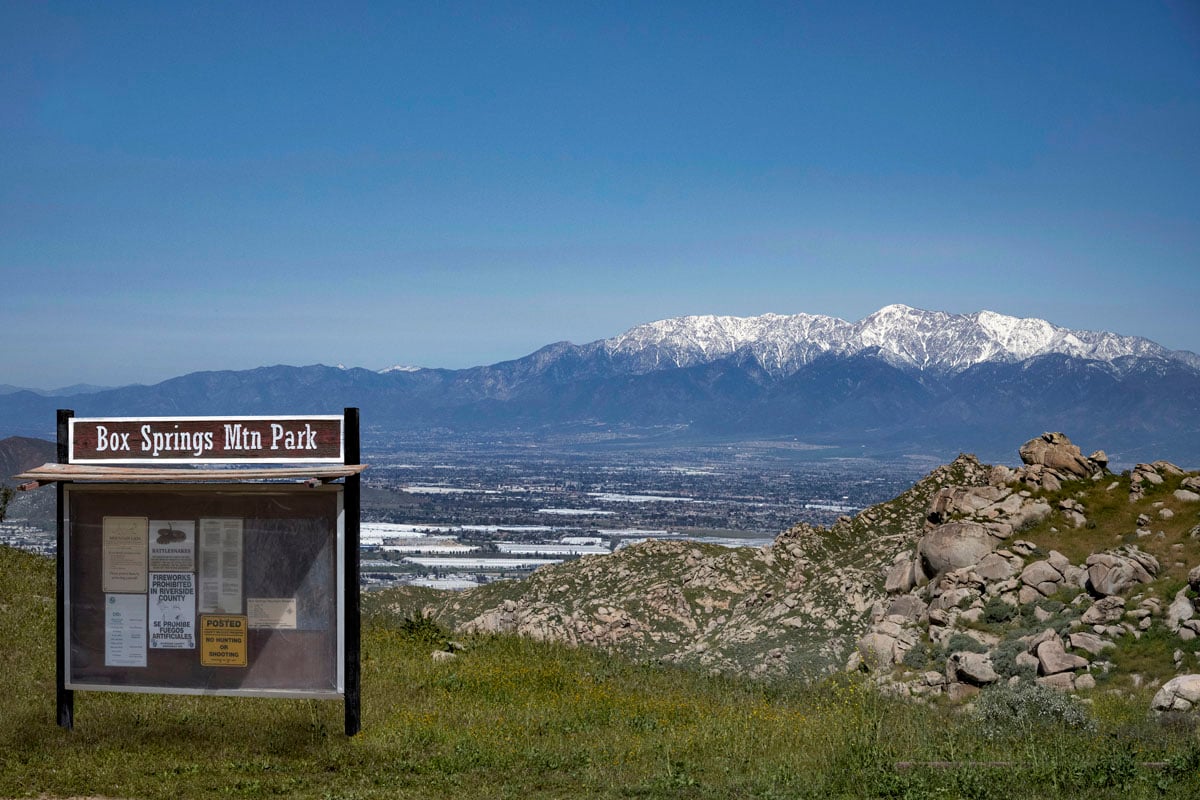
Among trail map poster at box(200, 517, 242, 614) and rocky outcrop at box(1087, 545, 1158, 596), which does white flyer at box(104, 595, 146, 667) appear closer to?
trail map poster at box(200, 517, 242, 614)

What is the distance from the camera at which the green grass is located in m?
9.34

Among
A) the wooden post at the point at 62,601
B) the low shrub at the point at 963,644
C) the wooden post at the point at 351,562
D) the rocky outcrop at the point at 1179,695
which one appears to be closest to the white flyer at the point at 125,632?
the wooden post at the point at 62,601

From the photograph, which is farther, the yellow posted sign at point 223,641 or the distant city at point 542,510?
the distant city at point 542,510

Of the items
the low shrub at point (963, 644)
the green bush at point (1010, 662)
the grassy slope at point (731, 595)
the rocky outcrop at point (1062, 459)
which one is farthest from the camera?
the grassy slope at point (731, 595)

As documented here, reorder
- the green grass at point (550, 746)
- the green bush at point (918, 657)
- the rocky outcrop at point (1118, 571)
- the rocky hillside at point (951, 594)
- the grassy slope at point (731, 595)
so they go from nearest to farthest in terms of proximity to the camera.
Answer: the green grass at point (550, 746) < the rocky hillside at point (951, 594) < the rocky outcrop at point (1118, 571) < the green bush at point (918, 657) < the grassy slope at point (731, 595)

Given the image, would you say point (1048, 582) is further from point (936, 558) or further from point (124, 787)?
point (124, 787)

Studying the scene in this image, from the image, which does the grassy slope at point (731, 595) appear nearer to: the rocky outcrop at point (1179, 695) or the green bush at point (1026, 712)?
the rocky outcrop at point (1179, 695)

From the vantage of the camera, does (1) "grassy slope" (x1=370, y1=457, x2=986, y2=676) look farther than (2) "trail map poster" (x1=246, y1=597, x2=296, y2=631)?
Yes

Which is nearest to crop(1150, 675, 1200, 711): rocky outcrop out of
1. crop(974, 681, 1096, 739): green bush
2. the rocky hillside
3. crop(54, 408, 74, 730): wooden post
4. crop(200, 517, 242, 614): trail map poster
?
crop(974, 681, 1096, 739): green bush

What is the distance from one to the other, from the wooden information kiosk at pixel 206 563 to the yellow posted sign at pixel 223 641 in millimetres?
11

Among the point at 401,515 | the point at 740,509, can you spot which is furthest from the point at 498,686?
the point at 740,509

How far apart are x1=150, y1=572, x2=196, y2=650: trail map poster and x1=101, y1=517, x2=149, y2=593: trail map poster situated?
0.62 ft

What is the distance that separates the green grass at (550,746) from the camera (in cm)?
934

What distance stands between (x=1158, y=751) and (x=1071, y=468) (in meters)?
14.6
